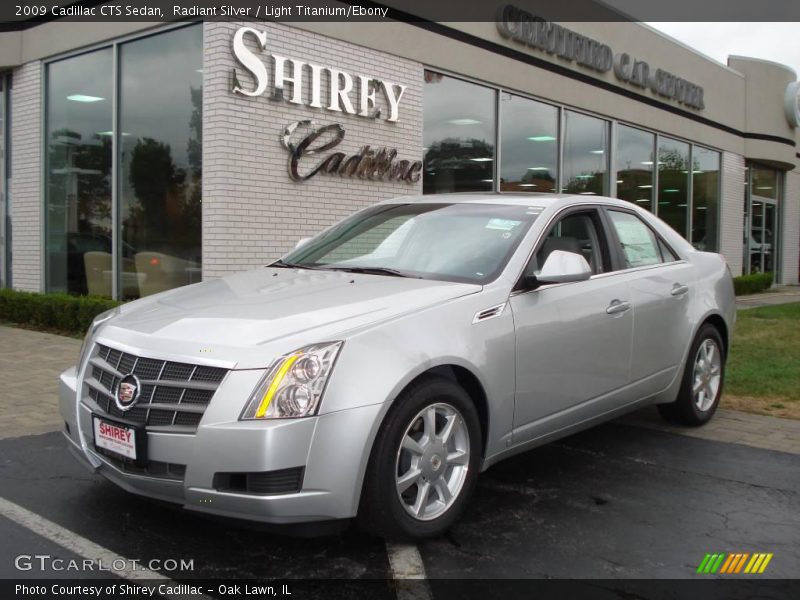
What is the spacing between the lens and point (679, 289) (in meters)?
5.40

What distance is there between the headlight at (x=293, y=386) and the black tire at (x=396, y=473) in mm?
340

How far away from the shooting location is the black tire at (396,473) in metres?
3.28

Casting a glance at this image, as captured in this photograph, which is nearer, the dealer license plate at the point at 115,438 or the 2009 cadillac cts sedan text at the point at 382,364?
the 2009 cadillac cts sedan text at the point at 382,364

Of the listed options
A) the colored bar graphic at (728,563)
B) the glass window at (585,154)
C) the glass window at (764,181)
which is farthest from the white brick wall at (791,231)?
the colored bar graphic at (728,563)

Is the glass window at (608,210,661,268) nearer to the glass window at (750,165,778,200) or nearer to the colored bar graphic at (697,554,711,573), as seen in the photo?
the colored bar graphic at (697,554,711,573)

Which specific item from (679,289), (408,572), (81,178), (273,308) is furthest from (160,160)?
(408,572)

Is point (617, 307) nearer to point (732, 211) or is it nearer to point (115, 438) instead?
point (115, 438)

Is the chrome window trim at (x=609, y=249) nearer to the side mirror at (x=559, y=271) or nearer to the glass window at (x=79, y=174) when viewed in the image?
the side mirror at (x=559, y=271)

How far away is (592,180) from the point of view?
16031 millimetres

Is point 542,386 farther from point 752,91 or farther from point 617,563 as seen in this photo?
point 752,91

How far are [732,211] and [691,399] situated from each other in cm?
1792

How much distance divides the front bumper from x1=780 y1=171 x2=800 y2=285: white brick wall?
2500cm

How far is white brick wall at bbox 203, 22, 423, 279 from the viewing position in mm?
9461

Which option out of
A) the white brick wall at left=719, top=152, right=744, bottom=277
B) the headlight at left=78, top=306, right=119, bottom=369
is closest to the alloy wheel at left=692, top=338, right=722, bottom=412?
the headlight at left=78, top=306, right=119, bottom=369
